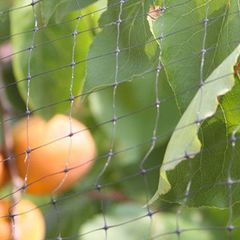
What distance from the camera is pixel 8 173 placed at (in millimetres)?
1184

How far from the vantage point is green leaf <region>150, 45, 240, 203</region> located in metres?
0.76

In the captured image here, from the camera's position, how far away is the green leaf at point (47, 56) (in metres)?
1.18

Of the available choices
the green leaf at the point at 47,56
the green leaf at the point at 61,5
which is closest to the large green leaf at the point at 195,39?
the green leaf at the point at 61,5

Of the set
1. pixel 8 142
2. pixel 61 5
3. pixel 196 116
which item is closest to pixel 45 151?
pixel 8 142

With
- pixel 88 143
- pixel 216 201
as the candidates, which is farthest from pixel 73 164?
pixel 216 201

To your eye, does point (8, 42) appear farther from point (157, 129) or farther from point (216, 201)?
point (216, 201)

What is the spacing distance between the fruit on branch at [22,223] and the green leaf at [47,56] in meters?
0.14

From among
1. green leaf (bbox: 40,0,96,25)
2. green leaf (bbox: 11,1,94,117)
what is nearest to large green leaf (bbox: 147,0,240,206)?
green leaf (bbox: 40,0,96,25)

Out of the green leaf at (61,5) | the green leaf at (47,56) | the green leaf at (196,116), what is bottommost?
the green leaf at (196,116)

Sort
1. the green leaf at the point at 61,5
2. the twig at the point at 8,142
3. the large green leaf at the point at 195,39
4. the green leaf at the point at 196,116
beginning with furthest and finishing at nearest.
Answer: the twig at the point at 8,142
the green leaf at the point at 61,5
the large green leaf at the point at 195,39
the green leaf at the point at 196,116

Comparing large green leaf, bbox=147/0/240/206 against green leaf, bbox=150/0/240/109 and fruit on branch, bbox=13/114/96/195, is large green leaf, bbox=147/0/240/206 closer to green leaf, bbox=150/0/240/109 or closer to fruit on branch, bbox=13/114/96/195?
green leaf, bbox=150/0/240/109

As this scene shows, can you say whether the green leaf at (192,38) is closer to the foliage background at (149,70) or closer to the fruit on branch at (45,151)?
the foliage background at (149,70)

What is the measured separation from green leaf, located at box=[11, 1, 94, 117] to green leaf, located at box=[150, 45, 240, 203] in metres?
0.40

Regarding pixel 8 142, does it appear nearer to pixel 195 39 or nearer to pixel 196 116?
pixel 195 39
